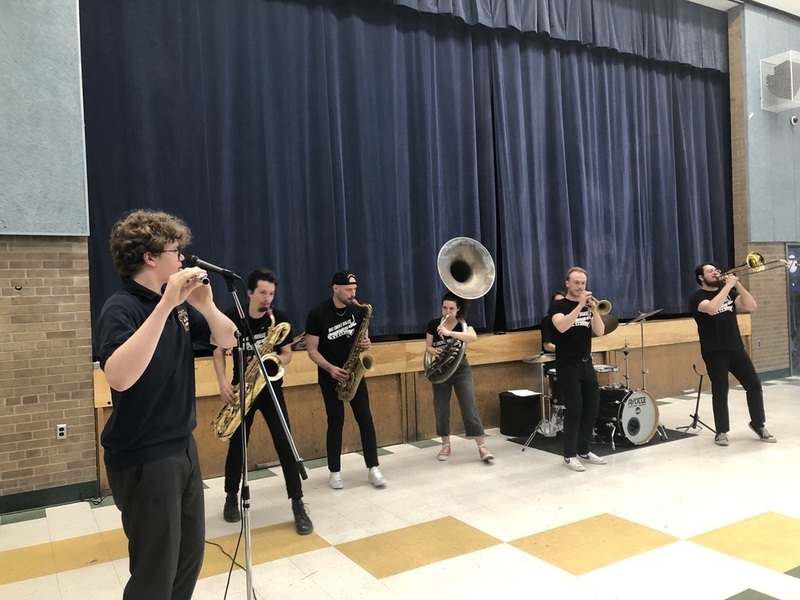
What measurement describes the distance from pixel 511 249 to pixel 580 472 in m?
2.61

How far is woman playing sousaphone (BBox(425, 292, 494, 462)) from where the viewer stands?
4.84 m

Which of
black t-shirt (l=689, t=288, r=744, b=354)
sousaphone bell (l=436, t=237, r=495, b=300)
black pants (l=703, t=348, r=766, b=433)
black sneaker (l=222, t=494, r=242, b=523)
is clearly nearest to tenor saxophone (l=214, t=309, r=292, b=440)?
black sneaker (l=222, t=494, r=242, b=523)

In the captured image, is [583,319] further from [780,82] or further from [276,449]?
[780,82]

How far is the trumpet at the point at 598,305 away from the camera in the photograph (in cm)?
457

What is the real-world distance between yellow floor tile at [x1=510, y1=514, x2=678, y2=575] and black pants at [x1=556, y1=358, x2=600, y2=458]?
112cm

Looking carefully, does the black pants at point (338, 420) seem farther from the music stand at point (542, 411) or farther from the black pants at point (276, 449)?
the music stand at point (542, 411)

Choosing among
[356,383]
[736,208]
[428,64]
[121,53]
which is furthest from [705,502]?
[736,208]

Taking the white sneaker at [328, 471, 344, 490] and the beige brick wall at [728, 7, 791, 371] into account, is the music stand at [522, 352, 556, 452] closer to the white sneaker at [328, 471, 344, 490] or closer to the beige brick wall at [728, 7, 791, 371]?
the white sneaker at [328, 471, 344, 490]

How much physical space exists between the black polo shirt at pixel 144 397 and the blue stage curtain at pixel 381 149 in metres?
3.18

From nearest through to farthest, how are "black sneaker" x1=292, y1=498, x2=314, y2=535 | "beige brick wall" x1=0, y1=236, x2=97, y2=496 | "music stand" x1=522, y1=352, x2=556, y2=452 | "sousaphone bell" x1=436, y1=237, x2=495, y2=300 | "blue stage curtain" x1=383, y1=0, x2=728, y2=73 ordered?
"black sneaker" x1=292, y1=498, x2=314, y2=535 < "beige brick wall" x1=0, y1=236, x2=97, y2=496 < "sousaphone bell" x1=436, y1=237, x2=495, y2=300 < "music stand" x1=522, y1=352, x2=556, y2=452 < "blue stage curtain" x1=383, y1=0, x2=728, y2=73

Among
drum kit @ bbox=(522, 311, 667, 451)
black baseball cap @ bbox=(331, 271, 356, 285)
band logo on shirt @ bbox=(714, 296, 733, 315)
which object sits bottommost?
drum kit @ bbox=(522, 311, 667, 451)

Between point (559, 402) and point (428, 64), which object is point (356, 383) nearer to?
point (559, 402)

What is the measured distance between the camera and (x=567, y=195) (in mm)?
7000

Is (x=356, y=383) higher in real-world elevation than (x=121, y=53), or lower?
lower
